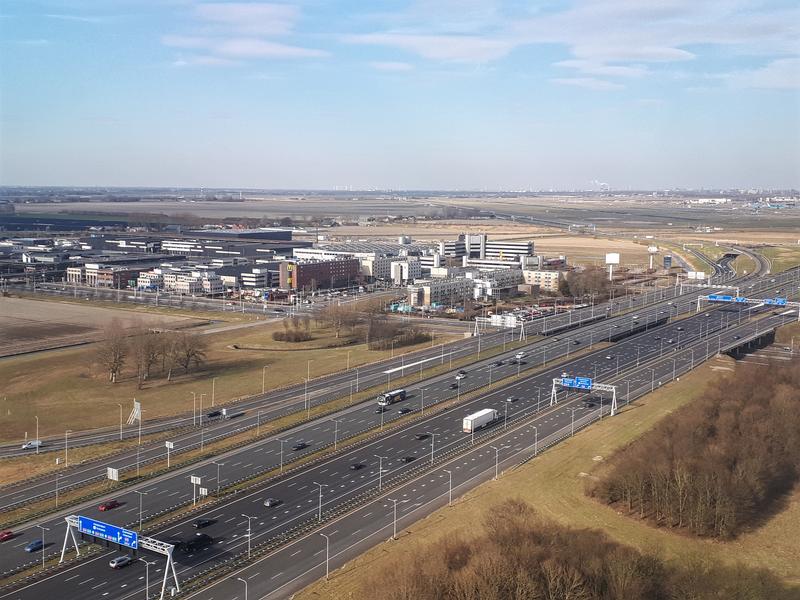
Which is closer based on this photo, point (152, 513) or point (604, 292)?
point (152, 513)

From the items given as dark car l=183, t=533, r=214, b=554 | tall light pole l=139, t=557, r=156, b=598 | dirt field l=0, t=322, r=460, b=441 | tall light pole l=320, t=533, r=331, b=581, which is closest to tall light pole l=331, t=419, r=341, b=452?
dirt field l=0, t=322, r=460, b=441

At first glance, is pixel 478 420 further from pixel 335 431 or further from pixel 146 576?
pixel 146 576

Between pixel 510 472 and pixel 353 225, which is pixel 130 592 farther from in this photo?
pixel 353 225

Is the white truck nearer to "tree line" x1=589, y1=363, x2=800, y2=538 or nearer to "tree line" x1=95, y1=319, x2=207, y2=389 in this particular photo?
"tree line" x1=589, y1=363, x2=800, y2=538

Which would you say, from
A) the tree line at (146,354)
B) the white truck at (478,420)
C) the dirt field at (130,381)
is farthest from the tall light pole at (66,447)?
the white truck at (478,420)

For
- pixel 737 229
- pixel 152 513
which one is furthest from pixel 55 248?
pixel 737 229

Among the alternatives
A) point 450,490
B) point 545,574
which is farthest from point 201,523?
point 545,574

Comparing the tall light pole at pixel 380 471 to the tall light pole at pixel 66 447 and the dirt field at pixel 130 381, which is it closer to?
the dirt field at pixel 130 381
